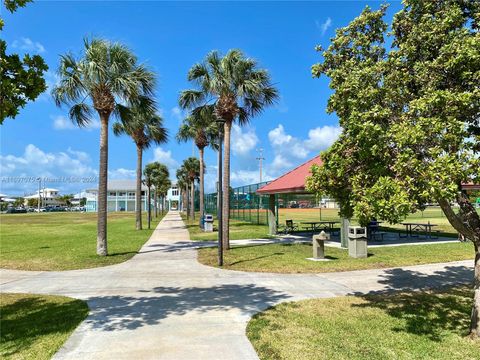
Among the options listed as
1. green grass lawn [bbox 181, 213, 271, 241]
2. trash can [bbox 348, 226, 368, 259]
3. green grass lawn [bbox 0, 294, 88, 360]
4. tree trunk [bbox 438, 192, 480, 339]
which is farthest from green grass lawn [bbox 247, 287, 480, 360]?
green grass lawn [bbox 181, 213, 271, 241]

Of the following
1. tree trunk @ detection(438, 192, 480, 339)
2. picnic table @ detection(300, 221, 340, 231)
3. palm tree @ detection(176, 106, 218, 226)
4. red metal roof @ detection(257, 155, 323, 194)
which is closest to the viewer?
tree trunk @ detection(438, 192, 480, 339)

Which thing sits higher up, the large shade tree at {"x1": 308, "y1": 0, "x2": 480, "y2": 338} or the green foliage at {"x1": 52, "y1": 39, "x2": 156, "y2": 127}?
the green foliage at {"x1": 52, "y1": 39, "x2": 156, "y2": 127}

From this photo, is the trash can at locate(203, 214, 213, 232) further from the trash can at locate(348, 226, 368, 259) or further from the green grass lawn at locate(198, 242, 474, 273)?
the trash can at locate(348, 226, 368, 259)

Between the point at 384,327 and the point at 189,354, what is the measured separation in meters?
3.14

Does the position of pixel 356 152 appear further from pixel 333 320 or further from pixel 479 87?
pixel 333 320

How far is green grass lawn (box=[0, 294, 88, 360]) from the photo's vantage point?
516 cm

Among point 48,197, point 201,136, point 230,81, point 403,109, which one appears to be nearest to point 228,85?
point 230,81

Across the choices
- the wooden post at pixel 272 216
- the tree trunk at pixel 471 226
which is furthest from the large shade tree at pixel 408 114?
the wooden post at pixel 272 216

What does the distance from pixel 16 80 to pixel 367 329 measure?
5.91 metres

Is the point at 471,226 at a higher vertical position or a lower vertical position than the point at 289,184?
lower

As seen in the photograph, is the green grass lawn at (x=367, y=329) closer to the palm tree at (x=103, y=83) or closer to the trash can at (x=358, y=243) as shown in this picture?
the trash can at (x=358, y=243)

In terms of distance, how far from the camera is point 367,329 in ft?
19.9

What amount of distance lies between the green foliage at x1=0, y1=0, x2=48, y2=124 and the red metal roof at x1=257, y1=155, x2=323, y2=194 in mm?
13960

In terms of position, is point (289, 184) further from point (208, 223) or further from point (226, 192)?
point (208, 223)
